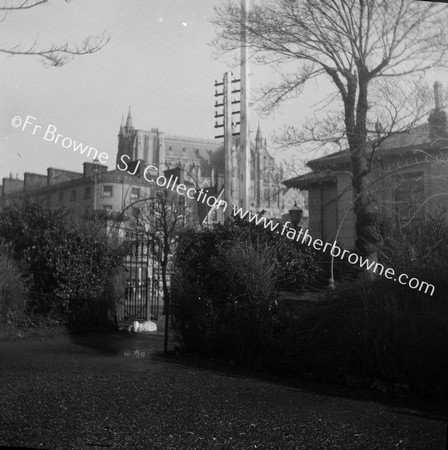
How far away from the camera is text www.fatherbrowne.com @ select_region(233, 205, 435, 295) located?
4417 mm

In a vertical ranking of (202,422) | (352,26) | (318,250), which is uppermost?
(352,26)

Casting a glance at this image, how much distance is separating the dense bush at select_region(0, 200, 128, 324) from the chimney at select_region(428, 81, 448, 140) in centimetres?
359

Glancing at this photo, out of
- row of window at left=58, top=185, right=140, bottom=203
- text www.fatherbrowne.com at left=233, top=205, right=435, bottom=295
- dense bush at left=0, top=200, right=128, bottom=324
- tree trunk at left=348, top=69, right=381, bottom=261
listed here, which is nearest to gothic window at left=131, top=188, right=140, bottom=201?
row of window at left=58, top=185, right=140, bottom=203

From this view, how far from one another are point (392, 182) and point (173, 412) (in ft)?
7.49

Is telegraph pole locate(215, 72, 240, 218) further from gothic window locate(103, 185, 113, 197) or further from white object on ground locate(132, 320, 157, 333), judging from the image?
white object on ground locate(132, 320, 157, 333)

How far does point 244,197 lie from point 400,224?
131cm

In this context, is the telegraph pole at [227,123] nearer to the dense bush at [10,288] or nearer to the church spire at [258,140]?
the church spire at [258,140]

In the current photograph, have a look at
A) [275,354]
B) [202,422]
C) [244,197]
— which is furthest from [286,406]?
[244,197]

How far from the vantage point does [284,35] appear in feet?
15.5

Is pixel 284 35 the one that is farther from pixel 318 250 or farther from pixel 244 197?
pixel 318 250

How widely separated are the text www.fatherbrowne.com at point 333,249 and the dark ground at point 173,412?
95cm

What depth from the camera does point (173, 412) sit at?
3.69m

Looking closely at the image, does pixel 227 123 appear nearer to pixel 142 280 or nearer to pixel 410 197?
pixel 410 197

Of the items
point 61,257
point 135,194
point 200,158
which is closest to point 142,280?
point 61,257
